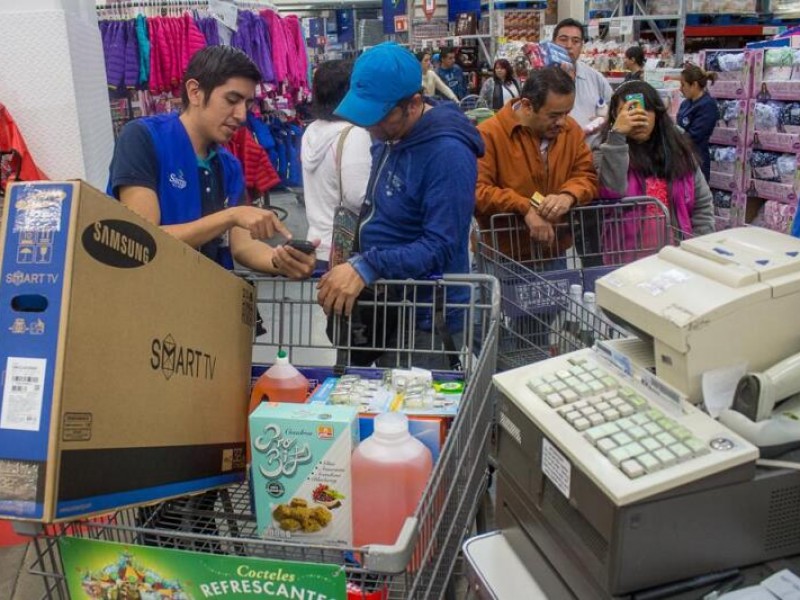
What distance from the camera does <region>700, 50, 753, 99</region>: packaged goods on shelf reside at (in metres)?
6.27

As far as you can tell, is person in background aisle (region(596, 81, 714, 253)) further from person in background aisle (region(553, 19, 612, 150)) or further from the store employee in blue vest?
the store employee in blue vest

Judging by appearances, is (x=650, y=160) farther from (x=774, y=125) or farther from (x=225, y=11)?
(x=225, y=11)

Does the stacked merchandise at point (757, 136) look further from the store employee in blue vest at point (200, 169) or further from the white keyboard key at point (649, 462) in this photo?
the white keyboard key at point (649, 462)

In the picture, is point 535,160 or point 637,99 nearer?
point 535,160

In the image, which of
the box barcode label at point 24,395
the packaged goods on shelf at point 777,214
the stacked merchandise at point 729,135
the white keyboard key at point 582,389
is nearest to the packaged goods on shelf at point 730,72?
the stacked merchandise at point 729,135

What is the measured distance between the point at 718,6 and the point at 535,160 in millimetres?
8174

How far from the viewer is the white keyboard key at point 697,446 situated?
0.99m

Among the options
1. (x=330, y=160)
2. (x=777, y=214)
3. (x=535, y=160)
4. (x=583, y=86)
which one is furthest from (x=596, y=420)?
(x=777, y=214)

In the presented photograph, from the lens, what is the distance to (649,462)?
3.22 ft

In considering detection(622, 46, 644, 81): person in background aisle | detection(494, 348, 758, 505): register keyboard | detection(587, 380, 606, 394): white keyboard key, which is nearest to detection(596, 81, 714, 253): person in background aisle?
detection(494, 348, 758, 505): register keyboard

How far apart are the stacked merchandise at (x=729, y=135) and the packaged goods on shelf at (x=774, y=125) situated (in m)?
0.11

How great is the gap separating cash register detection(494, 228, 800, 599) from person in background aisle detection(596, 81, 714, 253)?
1.66m

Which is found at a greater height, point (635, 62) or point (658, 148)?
point (635, 62)

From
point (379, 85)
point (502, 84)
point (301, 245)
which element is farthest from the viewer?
point (502, 84)
